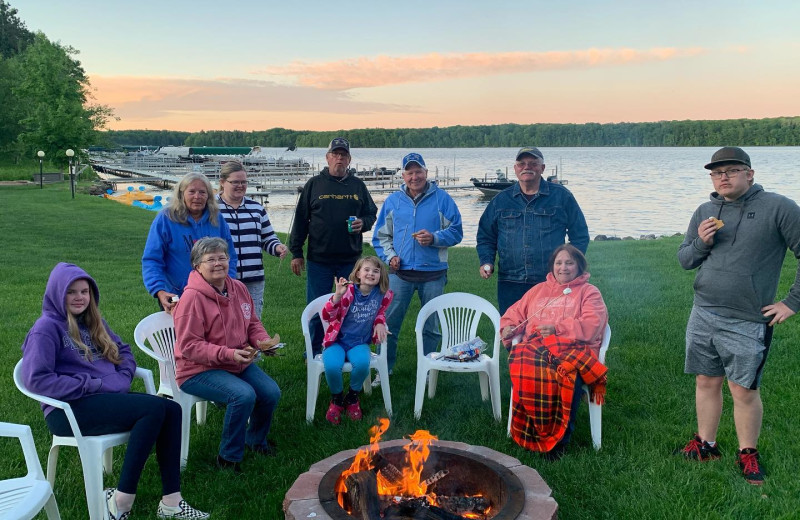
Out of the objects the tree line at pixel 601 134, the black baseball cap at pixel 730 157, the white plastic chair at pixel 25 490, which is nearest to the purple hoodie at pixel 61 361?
the white plastic chair at pixel 25 490

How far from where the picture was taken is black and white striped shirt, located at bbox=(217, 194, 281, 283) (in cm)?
492

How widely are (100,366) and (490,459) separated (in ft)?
7.14

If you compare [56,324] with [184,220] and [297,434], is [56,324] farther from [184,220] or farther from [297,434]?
[297,434]

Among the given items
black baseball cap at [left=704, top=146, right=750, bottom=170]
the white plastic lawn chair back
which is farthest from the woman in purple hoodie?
black baseball cap at [left=704, top=146, right=750, bottom=170]

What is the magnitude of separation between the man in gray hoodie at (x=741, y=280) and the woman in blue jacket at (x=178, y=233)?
325 centimetres

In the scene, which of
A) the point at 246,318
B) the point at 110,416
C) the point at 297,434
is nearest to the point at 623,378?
the point at 297,434

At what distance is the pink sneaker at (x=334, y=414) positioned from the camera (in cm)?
443

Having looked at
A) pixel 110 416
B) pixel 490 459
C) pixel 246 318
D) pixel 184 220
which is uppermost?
pixel 184 220

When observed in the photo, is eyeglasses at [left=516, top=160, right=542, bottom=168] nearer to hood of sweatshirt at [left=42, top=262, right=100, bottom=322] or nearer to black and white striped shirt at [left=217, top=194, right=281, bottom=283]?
black and white striped shirt at [left=217, top=194, right=281, bottom=283]

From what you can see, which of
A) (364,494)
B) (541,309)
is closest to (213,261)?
(364,494)

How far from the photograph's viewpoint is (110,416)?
311cm

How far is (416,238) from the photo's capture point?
4961 millimetres

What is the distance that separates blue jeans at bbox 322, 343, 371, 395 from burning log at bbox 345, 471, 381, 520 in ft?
5.15

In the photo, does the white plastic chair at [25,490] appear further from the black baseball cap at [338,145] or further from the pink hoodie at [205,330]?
the black baseball cap at [338,145]
